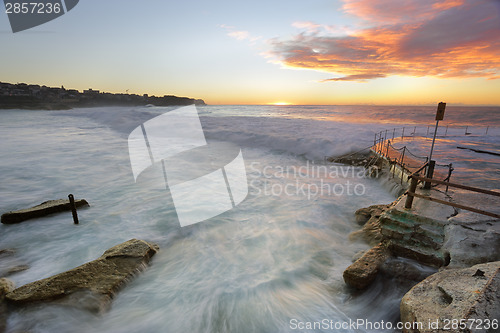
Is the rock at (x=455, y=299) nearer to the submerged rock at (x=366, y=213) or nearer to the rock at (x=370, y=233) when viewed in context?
the rock at (x=370, y=233)

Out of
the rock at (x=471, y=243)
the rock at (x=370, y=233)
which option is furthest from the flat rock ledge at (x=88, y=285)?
the rock at (x=471, y=243)

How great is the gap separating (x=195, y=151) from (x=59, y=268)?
55.6ft

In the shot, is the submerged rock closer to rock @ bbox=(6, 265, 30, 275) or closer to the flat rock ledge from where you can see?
the flat rock ledge

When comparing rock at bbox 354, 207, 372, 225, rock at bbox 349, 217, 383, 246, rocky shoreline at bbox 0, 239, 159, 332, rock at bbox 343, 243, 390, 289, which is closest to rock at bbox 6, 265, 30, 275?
rocky shoreline at bbox 0, 239, 159, 332

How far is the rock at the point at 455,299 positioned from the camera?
299 centimetres

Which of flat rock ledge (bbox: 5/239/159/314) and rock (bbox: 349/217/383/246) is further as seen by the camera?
rock (bbox: 349/217/383/246)

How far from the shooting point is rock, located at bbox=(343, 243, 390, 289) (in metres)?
5.02

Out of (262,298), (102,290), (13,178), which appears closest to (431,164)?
(262,298)

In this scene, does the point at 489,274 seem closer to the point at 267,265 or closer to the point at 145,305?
the point at 267,265

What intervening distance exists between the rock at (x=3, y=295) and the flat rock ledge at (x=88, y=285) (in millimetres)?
101

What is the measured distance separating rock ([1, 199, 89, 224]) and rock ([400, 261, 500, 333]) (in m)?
11.3

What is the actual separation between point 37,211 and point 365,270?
10995 mm

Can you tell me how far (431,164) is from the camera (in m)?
6.28

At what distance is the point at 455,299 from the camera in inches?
131
